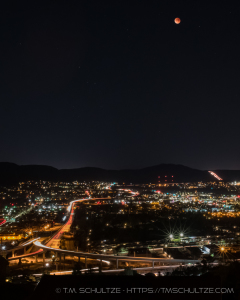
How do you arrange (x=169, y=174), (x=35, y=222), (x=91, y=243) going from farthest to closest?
(x=169, y=174)
(x=35, y=222)
(x=91, y=243)

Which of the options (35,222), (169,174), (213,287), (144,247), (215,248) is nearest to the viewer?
(213,287)

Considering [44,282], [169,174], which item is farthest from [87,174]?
[44,282]

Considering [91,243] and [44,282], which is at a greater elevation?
[44,282]

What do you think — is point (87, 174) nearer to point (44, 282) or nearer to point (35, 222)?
point (35, 222)

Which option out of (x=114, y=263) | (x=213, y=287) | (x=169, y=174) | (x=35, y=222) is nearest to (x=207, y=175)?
(x=169, y=174)

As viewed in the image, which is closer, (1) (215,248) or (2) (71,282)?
(2) (71,282)

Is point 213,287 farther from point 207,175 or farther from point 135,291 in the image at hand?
point 207,175

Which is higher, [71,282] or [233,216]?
[71,282]

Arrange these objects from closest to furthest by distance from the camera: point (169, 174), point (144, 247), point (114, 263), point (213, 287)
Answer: point (213, 287)
point (114, 263)
point (144, 247)
point (169, 174)

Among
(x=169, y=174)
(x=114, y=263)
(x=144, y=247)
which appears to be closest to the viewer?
(x=114, y=263)

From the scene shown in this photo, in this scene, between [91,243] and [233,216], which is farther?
[233,216]
